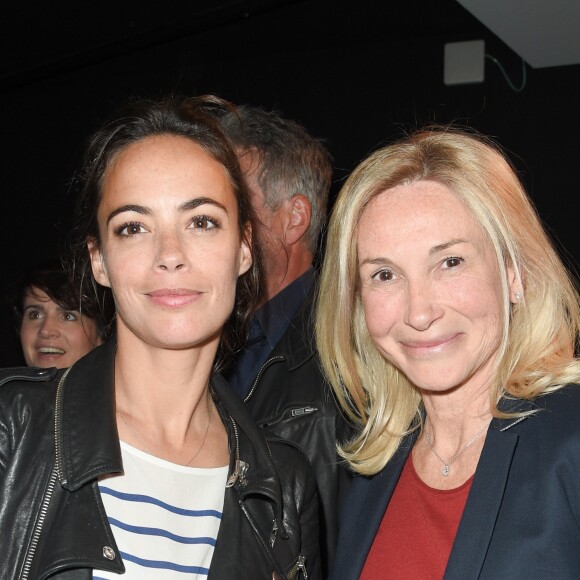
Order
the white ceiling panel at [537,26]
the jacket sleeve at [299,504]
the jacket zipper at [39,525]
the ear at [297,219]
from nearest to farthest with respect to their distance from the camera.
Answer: the jacket zipper at [39,525], the jacket sleeve at [299,504], the ear at [297,219], the white ceiling panel at [537,26]

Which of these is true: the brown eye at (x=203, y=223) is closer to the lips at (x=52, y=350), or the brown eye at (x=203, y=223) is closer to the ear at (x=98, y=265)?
the ear at (x=98, y=265)

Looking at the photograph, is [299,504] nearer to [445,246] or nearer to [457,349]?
[457,349]

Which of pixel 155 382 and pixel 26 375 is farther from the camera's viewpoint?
pixel 155 382

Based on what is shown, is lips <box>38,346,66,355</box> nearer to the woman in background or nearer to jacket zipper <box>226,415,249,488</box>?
the woman in background

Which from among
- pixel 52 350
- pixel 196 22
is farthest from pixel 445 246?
pixel 196 22

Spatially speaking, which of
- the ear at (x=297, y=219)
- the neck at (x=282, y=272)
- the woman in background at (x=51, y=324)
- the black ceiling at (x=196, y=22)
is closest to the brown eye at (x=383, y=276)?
the neck at (x=282, y=272)

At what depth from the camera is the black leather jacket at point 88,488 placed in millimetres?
1875

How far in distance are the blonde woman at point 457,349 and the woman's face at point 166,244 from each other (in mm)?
386

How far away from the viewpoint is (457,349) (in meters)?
2.23

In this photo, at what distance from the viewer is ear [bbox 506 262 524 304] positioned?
2.28m

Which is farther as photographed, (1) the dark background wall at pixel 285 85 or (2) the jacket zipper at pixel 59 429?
(1) the dark background wall at pixel 285 85

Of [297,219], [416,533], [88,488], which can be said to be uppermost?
[297,219]

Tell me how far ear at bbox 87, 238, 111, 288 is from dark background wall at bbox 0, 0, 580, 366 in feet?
6.63

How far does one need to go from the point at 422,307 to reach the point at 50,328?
2.41 meters
